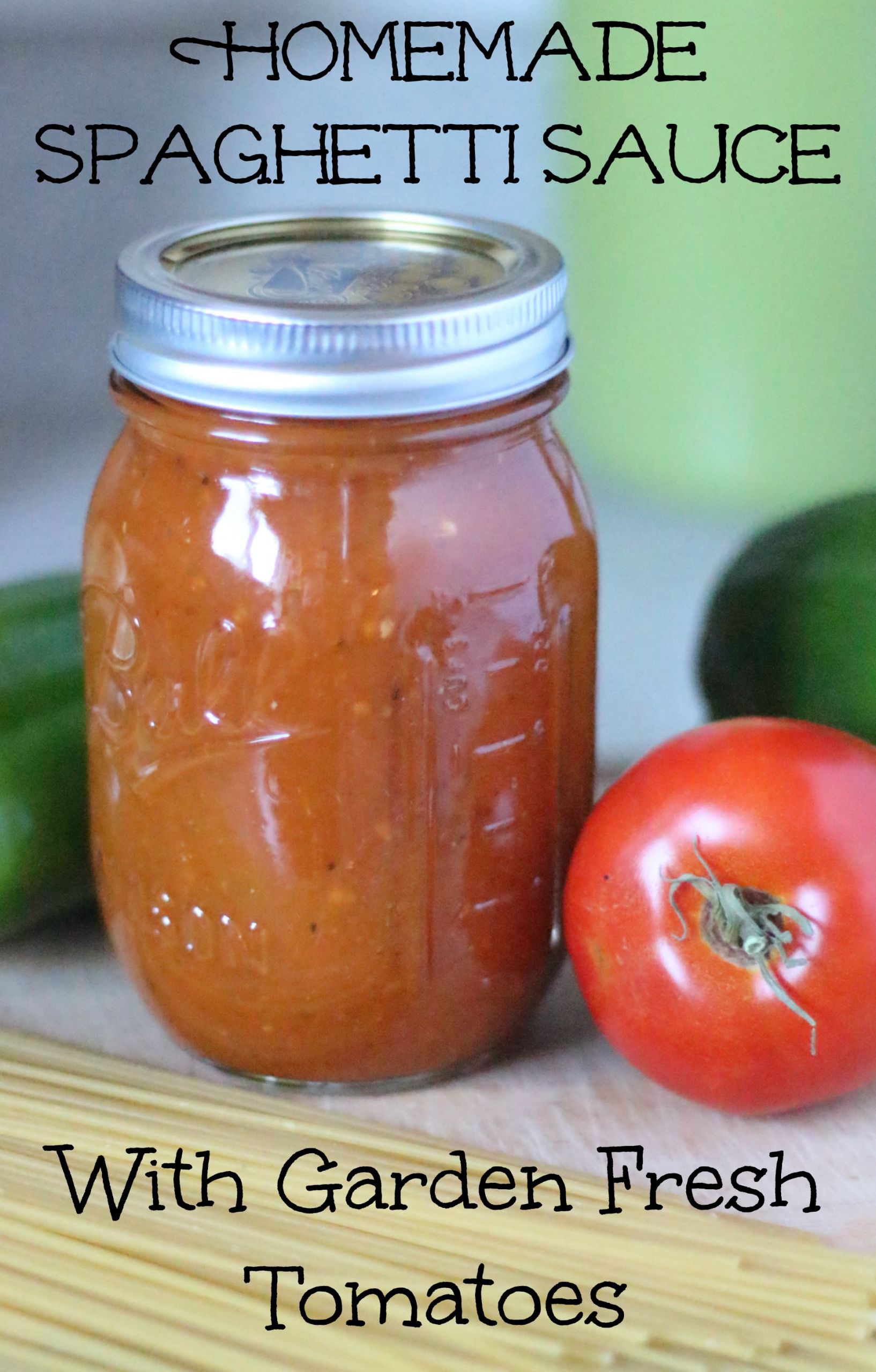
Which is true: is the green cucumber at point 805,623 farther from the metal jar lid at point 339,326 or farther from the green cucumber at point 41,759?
the green cucumber at point 41,759

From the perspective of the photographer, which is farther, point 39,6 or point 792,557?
point 39,6

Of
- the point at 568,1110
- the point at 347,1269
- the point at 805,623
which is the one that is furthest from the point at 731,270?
the point at 347,1269

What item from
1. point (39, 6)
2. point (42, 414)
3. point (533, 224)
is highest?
point (39, 6)

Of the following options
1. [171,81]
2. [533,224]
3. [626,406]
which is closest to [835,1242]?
[626,406]

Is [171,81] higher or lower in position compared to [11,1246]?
higher

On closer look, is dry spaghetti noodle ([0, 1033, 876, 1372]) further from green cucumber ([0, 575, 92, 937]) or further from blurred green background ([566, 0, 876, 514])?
blurred green background ([566, 0, 876, 514])

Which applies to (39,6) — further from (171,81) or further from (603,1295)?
(603,1295)

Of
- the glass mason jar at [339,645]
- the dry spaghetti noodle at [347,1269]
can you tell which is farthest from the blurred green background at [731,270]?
the dry spaghetti noodle at [347,1269]

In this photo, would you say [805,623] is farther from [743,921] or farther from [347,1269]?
[347,1269]
